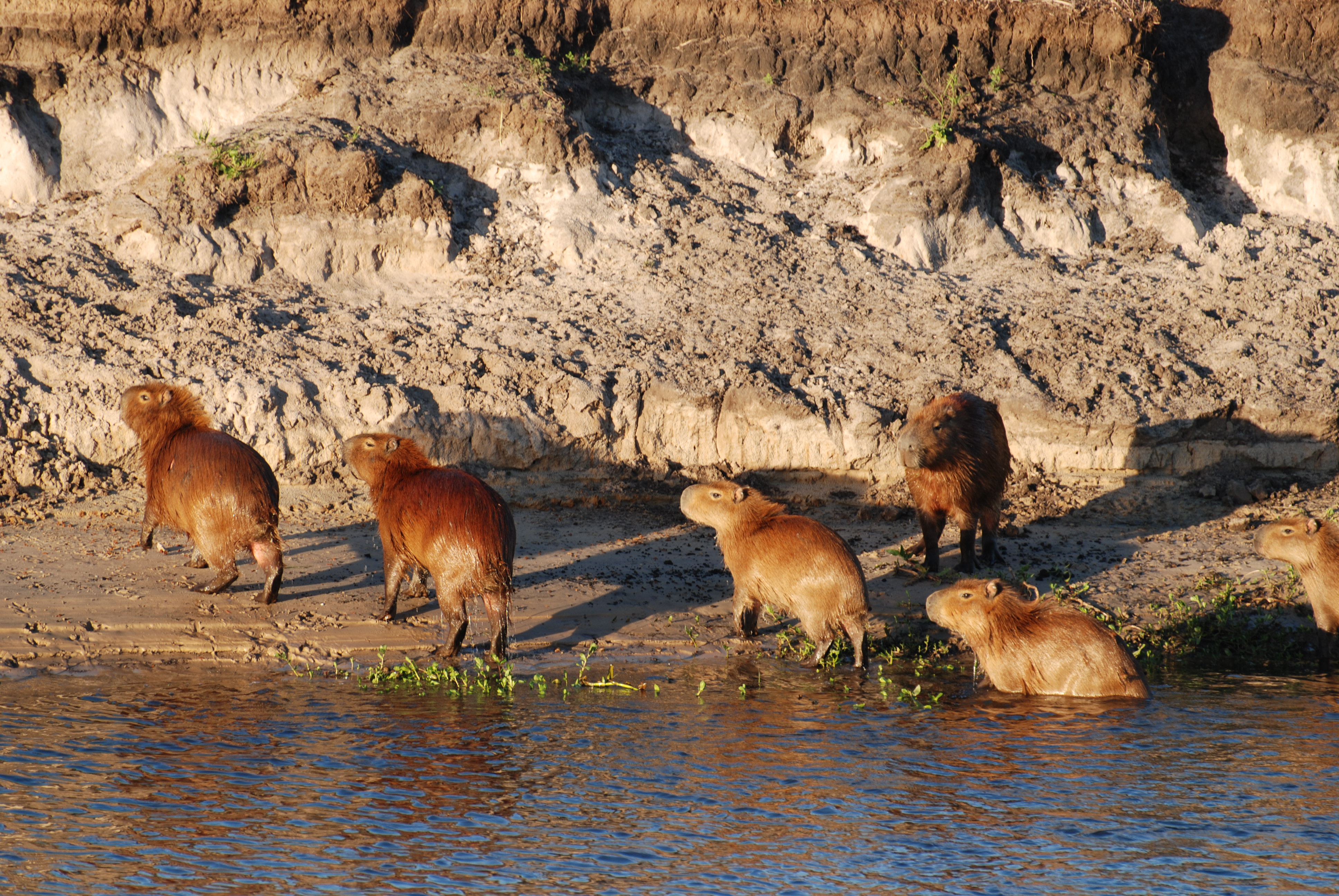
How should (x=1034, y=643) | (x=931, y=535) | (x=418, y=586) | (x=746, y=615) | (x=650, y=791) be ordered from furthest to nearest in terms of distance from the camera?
(x=931, y=535) < (x=418, y=586) < (x=746, y=615) < (x=1034, y=643) < (x=650, y=791)

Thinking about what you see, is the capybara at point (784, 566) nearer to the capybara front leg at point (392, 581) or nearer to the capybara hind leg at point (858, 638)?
the capybara hind leg at point (858, 638)

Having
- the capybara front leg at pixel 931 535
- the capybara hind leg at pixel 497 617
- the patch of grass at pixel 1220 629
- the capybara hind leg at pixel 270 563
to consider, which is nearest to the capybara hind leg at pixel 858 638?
the patch of grass at pixel 1220 629

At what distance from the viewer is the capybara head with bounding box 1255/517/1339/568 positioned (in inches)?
257

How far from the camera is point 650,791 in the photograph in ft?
14.5

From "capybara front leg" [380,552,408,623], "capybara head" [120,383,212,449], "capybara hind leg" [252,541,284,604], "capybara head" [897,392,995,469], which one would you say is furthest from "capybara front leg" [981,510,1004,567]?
"capybara head" [120,383,212,449]

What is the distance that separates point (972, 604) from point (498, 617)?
2.35 m

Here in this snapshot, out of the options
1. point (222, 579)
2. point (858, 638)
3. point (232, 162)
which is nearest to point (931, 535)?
point (858, 638)

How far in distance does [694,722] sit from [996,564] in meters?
3.15

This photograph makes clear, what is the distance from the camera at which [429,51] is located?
11141 millimetres

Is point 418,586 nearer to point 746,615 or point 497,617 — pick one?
point 497,617

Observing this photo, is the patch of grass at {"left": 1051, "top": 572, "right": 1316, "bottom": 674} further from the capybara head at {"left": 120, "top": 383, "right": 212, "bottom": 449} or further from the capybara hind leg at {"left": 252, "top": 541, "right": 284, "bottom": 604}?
Result: the capybara head at {"left": 120, "top": 383, "right": 212, "bottom": 449}

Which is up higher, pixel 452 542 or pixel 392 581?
pixel 452 542

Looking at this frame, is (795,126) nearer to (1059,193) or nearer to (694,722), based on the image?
(1059,193)

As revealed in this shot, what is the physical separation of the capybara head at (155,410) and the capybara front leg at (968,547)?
4.59 m
